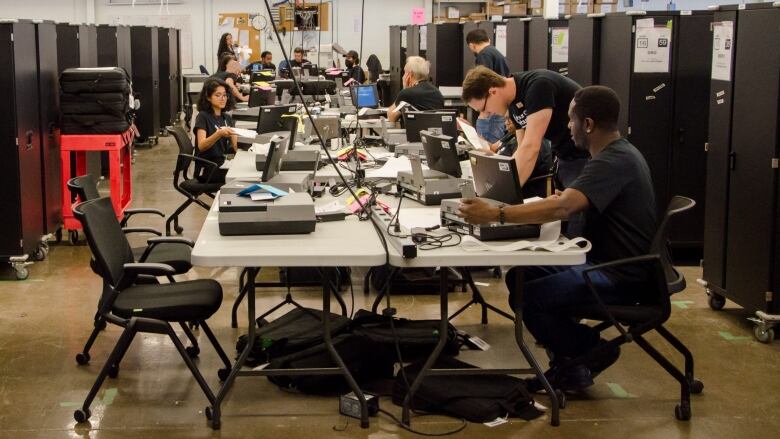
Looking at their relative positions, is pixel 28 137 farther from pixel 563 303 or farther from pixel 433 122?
pixel 563 303

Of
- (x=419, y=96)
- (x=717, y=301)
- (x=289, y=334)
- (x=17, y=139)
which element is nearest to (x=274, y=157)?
(x=289, y=334)

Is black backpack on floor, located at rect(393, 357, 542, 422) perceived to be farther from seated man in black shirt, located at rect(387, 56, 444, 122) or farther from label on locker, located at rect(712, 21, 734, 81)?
seated man in black shirt, located at rect(387, 56, 444, 122)

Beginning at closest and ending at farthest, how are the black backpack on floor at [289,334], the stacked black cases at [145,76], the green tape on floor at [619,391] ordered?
the green tape on floor at [619,391]
the black backpack on floor at [289,334]
the stacked black cases at [145,76]

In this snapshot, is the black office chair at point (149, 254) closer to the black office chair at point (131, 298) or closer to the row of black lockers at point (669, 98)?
the black office chair at point (131, 298)

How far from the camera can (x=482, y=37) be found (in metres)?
8.36

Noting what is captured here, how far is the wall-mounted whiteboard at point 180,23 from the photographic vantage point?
17906 mm

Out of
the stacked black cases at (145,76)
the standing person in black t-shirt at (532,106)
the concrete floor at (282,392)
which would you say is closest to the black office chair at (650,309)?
the concrete floor at (282,392)

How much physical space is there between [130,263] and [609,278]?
6.07 ft

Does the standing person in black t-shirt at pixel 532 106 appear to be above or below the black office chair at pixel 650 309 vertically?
above

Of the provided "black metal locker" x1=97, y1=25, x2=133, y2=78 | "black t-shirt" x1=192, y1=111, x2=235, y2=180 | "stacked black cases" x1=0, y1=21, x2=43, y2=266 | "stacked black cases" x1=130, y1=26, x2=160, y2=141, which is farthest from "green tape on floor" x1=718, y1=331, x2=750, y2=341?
"stacked black cases" x1=130, y1=26, x2=160, y2=141

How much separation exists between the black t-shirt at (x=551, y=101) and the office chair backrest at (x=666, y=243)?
3.48 ft

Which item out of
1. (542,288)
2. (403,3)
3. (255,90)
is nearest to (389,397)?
(542,288)

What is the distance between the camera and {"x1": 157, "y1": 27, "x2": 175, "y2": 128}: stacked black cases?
1383 centimetres

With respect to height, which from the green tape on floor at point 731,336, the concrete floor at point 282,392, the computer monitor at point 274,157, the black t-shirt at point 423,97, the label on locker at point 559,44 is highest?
the label on locker at point 559,44
